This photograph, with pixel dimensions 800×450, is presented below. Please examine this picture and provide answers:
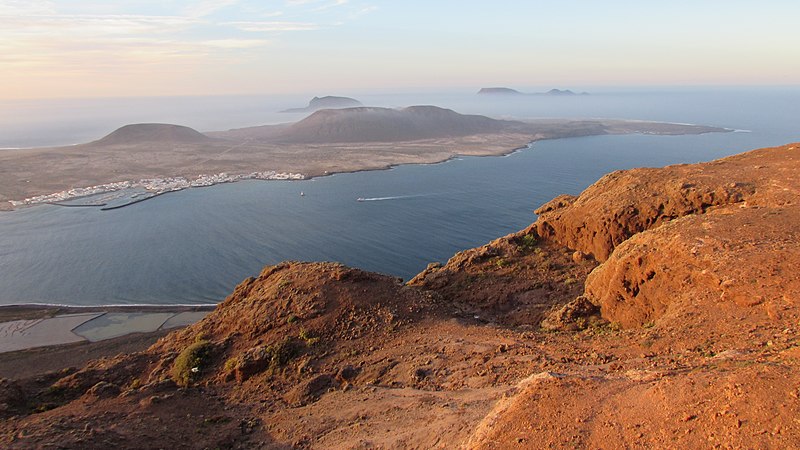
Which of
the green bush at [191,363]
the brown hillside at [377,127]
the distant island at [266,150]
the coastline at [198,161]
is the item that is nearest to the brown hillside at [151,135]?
the distant island at [266,150]

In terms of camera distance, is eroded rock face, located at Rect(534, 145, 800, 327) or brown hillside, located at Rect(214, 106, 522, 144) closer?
eroded rock face, located at Rect(534, 145, 800, 327)

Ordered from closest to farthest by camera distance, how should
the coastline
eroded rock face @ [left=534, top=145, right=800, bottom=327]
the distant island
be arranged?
1. eroded rock face @ [left=534, top=145, right=800, bottom=327]
2. the coastline
3. the distant island

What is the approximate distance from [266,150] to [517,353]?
108m

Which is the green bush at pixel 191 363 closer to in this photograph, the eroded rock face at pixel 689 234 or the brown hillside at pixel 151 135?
the eroded rock face at pixel 689 234

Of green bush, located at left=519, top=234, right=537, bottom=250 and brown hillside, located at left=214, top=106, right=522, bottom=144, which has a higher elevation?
brown hillside, located at left=214, top=106, right=522, bottom=144

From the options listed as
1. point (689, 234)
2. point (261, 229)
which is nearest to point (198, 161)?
point (261, 229)

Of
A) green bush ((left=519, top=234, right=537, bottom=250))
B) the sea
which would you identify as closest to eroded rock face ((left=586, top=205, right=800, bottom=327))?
green bush ((left=519, top=234, right=537, bottom=250))

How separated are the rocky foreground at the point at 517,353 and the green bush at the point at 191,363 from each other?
0.04 m

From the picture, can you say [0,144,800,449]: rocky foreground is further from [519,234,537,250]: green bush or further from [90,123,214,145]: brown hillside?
[90,123,214,145]: brown hillside

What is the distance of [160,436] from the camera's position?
10836 millimetres

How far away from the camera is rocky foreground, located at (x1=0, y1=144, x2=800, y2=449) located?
7.34 meters

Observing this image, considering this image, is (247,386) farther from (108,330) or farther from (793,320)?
(108,330)

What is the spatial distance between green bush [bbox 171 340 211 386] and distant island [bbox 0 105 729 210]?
216 ft

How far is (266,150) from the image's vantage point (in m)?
112
